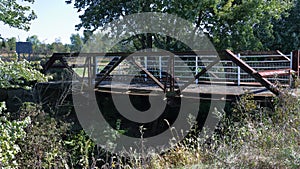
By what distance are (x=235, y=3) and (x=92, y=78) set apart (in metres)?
7.19

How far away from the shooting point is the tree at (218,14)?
11.4 metres

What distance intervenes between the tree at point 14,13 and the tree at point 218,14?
7805 mm

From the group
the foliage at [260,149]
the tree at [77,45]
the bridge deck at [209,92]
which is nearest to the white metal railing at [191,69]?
the bridge deck at [209,92]

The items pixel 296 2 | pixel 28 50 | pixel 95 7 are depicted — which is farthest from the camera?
pixel 296 2

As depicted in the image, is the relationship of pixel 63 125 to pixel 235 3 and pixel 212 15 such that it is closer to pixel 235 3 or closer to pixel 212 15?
pixel 212 15

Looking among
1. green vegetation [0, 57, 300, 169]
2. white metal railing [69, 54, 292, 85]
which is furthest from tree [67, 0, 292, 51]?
green vegetation [0, 57, 300, 169]

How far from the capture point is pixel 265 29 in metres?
12.2

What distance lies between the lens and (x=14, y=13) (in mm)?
4117

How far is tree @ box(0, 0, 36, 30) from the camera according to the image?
4031 millimetres

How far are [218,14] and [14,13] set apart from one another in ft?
28.3

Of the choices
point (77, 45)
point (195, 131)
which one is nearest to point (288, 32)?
point (195, 131)

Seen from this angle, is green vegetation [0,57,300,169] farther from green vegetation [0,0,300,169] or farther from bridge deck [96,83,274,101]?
bridge deck [96,83,274,101]

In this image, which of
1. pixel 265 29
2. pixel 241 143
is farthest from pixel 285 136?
pixel 265 29

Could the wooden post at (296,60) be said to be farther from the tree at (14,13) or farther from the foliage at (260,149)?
the tree at (14,13)
